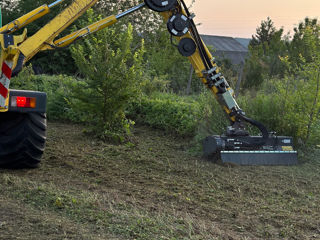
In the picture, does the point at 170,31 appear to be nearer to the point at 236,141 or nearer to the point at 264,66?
the point at 236,141

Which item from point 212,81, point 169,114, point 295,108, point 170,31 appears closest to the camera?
point 170,31

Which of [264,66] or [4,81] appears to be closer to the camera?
[4,81]

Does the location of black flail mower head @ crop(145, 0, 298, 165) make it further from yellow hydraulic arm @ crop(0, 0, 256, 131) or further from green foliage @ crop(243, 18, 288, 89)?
green foliage @ crop(243, 18, 288, 89)

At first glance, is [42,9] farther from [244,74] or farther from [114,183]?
[244,74]

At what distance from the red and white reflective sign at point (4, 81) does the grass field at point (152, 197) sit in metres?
0.90

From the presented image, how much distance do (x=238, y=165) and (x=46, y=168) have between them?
2.88m

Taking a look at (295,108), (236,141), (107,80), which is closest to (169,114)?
(107,80)

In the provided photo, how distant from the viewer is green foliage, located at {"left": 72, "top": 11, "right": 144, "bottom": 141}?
8641 millimetres

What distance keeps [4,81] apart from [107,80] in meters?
3.22

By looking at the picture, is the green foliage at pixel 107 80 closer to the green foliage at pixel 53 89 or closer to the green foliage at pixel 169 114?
the green foliage at pixel 169 114

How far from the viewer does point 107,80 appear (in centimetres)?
862

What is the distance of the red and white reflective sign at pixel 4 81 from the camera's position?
216 inches

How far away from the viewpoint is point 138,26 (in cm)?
2133

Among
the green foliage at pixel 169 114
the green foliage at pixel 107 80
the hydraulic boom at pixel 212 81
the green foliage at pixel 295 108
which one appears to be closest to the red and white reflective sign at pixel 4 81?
the hydraulic boom at pixel 212 81
